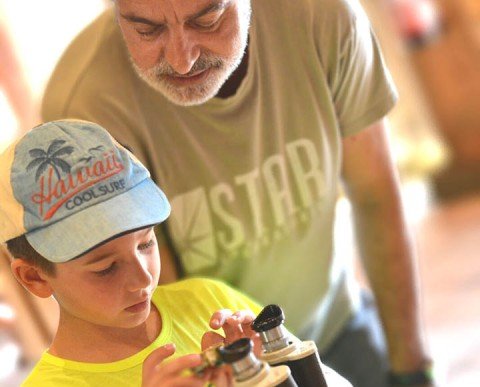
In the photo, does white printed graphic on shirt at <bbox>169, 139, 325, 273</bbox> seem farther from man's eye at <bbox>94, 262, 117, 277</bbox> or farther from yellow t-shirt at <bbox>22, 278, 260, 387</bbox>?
man's eye at <bbox>94, 262, 117, 277</bbox>

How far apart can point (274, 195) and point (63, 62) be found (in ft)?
1.38

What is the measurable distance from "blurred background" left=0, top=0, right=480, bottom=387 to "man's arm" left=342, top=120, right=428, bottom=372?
76 cm

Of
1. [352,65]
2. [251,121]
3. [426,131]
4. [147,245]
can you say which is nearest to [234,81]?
[251,121]

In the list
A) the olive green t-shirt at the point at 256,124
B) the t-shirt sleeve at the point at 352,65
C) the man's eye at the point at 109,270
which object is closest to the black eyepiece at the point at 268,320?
the man's eye at the point at 109,270

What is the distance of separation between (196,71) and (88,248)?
0.38m

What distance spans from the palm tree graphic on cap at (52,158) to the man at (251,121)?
28 centimetres

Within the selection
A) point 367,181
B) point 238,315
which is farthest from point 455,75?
point 238,315

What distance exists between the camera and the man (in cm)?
→ 130

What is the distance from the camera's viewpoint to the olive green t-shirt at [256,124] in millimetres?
1459

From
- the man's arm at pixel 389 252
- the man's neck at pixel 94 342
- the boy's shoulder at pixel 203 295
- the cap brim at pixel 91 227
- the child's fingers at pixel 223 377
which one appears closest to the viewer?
the child's fingers at pixel 223 377

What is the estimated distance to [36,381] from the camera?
3.56ft

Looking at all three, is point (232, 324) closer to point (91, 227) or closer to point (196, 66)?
point (91, 227)

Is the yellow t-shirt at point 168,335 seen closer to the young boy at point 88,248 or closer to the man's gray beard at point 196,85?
the young boy at point 88,248

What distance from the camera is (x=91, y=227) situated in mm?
1006
